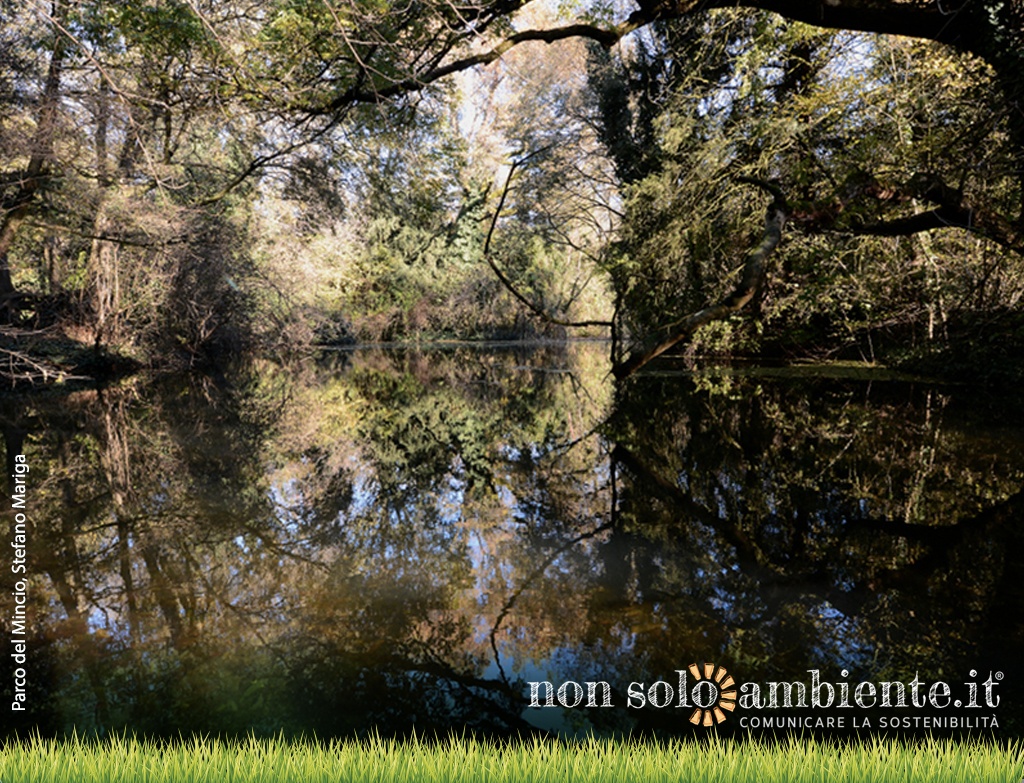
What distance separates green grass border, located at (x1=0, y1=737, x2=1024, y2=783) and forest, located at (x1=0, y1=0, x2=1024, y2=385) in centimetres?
272

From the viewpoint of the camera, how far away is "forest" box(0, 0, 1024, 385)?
458 centimetres

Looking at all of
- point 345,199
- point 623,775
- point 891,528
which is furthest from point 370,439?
point 623,775

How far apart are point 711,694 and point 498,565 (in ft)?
5.46

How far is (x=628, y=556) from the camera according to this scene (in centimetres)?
370

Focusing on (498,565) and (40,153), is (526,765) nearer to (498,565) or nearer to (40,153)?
(498,565)

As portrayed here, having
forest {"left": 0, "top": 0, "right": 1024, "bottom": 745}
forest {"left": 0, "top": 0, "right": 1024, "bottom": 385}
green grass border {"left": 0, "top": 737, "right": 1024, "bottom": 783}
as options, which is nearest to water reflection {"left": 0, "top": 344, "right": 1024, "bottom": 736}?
forest {"left": 0, "top": 0, "right": 1024, "bottom": 745}

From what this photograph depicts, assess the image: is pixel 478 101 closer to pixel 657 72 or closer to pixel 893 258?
pixel 657 72

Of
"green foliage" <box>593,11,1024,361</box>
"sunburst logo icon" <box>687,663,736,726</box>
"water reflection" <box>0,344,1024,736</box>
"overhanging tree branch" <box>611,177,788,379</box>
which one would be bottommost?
"sunburst logo icon" <box>687,663,736,726</box>

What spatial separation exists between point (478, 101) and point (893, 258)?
20.0 m

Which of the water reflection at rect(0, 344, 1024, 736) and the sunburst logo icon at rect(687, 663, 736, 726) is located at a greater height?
the water reflection at rect(0, 344, 1024, 736)

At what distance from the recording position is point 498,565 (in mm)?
3705

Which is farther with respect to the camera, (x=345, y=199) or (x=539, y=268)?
(x=539, y=268)

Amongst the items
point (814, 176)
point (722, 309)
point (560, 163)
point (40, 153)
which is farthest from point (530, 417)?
point (560, 163)

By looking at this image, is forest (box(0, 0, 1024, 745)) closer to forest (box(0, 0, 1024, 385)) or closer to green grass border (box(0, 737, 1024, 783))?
forest (box(0, 0, 1024, 385))
